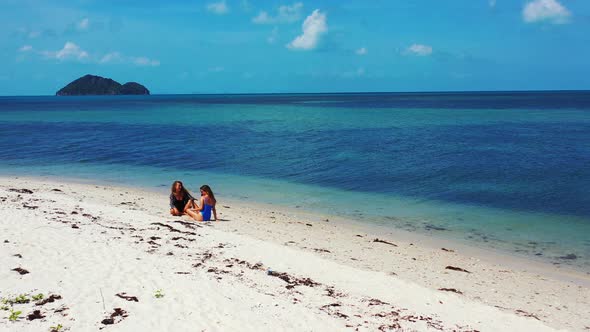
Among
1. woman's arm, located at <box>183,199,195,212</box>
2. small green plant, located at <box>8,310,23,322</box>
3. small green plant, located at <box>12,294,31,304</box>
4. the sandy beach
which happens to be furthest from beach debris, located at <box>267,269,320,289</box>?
woman's arm, located at <box>183,199,195,212</box>

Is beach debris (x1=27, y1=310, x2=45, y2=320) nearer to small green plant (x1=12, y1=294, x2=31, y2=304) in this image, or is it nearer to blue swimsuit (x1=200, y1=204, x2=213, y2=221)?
small green plant (x1=12, y1=294, x2=31, y2=304)

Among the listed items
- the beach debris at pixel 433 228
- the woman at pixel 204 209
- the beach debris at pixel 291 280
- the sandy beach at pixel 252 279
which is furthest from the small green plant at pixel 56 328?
the beach debris at pixel 433 228

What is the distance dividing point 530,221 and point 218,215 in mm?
11111

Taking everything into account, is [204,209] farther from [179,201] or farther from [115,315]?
[115,315]

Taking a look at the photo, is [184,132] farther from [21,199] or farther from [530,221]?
[530,221]

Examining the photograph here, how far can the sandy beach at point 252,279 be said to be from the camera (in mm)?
7762

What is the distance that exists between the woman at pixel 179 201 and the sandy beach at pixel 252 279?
23.1 inches

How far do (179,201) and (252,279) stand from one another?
277 inches

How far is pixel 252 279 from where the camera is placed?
393 inches

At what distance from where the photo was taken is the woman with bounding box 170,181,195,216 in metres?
16.0

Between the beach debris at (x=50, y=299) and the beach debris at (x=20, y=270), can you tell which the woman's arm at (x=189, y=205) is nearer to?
the beach debris at (x=20, y=270)

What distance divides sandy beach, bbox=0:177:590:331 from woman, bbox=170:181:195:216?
23.1 inches

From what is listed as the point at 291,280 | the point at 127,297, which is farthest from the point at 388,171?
the point at 127,297

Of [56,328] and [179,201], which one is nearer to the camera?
[56,328]
